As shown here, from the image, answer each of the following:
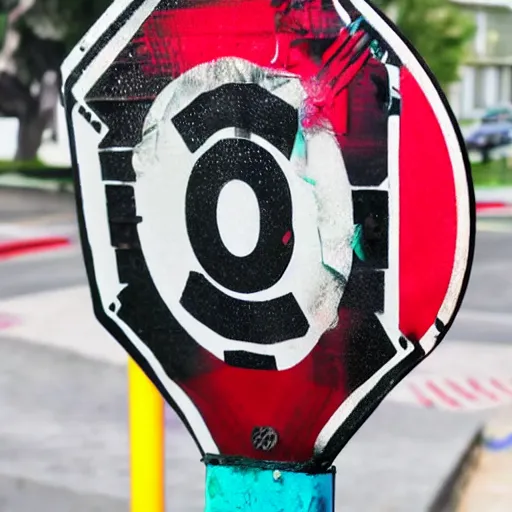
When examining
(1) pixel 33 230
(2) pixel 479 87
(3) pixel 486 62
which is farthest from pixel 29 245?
(3) pixel 486 62

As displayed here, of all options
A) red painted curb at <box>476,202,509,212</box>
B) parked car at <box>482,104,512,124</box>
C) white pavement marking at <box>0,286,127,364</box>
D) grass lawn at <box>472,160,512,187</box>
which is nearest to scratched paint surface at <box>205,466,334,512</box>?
white pavement marking at <box>0,286,127,364</box>

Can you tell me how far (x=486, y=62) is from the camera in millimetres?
24078

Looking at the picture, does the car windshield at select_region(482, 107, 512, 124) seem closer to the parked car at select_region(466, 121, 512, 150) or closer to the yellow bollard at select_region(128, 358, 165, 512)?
the parked car at select_region(466, 121, 512, 150)

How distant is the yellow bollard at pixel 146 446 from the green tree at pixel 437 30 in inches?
690

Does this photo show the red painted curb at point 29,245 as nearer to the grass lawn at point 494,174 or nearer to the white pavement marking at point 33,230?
the white pavement marking at point 33,230

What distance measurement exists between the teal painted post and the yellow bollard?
484mm

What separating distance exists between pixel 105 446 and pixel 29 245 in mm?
7090

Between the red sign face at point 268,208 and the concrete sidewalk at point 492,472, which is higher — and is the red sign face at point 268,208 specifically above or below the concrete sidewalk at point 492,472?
above

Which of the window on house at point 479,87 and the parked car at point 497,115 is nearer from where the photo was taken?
the parked car at point 497,115

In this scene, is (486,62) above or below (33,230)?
above

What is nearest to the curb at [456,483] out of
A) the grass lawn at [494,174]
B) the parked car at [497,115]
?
the grass lawn at [494,174]

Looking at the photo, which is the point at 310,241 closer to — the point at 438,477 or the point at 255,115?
the point at 255,115

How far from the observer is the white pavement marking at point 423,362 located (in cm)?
483

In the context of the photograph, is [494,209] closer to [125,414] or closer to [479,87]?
[479,87]
